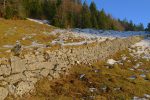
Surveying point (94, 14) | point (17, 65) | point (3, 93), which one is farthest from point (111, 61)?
point (94, 14)

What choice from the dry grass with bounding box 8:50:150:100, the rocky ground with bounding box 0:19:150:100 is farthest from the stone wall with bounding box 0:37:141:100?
the dry grass with bounding box 8:50:150:100

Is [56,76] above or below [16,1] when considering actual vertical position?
below

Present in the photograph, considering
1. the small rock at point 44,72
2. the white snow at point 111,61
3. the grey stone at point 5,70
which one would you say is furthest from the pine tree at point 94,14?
the grey stone at point 5,70

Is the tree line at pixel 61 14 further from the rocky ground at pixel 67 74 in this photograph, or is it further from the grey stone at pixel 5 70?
the grey stone at pixel 5 70

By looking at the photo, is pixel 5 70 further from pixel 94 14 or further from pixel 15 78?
pixel 94 14

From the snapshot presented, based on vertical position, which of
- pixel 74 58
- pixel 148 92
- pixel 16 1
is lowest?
pixel 148 92

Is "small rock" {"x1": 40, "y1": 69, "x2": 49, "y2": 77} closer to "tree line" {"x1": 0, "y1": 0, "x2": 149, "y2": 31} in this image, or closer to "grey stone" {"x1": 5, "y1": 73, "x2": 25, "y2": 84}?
"grey stone" {"x1": 5, "y1": 73, "x2": 25, "y2": 84}

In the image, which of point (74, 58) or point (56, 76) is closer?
point (56, 76)

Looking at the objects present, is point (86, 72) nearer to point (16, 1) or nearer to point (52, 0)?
point (16, 1)

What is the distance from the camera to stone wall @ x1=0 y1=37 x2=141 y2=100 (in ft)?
53.2

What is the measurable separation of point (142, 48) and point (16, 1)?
26.7m

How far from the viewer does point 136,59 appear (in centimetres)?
2844

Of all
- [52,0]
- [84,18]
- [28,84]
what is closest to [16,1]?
[84,18]

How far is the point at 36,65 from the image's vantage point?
18.4 m
